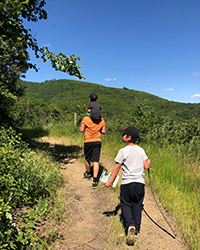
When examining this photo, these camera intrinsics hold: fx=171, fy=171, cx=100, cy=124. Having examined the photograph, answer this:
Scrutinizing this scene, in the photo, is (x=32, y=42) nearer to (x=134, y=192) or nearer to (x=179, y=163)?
(x=134, y=192)

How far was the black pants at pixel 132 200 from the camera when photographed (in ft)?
7.96

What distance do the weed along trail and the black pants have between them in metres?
0.32

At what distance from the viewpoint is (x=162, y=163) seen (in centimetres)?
488

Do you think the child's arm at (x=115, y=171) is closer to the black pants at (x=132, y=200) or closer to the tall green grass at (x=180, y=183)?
the black pants at (x=132, y=200)

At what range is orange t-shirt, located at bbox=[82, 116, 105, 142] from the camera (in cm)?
368

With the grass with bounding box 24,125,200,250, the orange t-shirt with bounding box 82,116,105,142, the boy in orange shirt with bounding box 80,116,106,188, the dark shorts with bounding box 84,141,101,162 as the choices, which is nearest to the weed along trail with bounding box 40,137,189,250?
the grass with bounding box 24,125,200,250

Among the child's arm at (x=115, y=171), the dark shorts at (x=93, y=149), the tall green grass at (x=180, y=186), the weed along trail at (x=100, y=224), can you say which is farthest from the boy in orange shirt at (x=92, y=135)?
the tall green grass at (x=180, y=186)

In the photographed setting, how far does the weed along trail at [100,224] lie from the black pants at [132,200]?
1.05ft

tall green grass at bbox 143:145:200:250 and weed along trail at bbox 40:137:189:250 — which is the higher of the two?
tall green grass at bbox 143:145:200:250

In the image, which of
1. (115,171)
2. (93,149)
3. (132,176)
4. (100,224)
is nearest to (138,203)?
(132,176)

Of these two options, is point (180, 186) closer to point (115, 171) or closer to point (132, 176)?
point (132, 176)

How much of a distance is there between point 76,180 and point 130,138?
2257mm

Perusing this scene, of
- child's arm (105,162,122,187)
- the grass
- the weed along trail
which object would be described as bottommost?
the weed along trail

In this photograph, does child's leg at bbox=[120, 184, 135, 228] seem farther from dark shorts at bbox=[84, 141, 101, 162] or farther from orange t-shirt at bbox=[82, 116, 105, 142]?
orange t-shirt at bbox=[82, 116, 105, 142]
